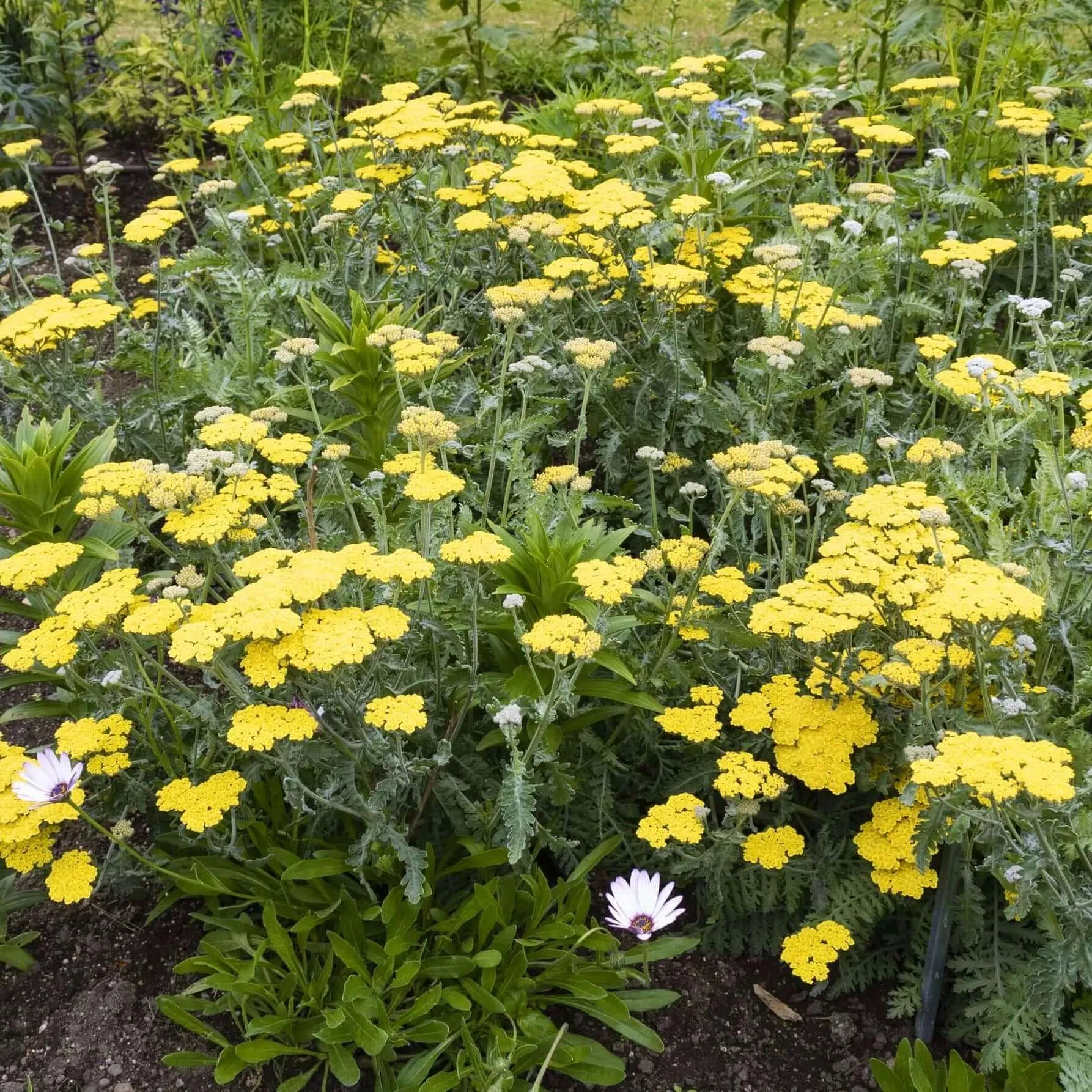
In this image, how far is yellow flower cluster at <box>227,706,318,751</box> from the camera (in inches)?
79.4

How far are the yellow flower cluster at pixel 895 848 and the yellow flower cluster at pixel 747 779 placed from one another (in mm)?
211

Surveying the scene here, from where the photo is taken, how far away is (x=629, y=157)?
3.91 m

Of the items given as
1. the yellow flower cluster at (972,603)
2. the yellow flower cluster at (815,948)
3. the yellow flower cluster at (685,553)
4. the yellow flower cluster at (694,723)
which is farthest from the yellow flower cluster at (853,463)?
the yellow flower cluster at (815,948)

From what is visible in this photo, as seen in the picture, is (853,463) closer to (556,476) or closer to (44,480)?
(556,476)

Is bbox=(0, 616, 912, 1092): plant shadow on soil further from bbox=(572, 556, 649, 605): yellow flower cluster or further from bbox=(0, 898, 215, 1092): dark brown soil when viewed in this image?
bbox=(572, 556, 649, 605): yellow flower cluster

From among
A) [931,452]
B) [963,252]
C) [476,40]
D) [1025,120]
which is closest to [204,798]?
[931,452]

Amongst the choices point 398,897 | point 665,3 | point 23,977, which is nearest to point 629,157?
point 398,897

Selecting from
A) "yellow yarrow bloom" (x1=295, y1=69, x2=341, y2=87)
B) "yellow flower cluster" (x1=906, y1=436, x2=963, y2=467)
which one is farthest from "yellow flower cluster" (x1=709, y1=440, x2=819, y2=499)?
"yellow yarrow bloom" (x1=295, y1=69, x2=341, y2=87)

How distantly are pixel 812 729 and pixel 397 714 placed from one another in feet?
2.99

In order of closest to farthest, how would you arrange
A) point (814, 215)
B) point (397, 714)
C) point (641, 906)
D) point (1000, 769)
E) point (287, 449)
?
point (1000, 769), point (397, 714), point (641, 906), point (287, 449), point (814, 215)

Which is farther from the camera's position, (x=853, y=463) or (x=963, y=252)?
(x=963, y=252)

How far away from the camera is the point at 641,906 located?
2447 mm

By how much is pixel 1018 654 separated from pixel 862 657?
13.7 inches

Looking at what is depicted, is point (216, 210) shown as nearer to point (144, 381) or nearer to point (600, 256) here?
point (144, 381)
